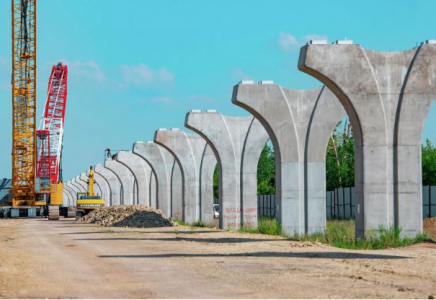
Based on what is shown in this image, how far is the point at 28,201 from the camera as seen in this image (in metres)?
62.2

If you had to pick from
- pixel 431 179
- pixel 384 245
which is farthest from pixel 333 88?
pixel 431 179

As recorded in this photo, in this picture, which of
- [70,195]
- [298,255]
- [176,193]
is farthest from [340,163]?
[70,195]

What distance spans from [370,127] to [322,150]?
7775 millimetres

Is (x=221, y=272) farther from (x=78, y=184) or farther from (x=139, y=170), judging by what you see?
(x=78, y=184)

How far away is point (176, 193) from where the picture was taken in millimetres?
51969

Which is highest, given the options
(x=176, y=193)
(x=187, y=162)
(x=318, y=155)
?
(x=187, y=162)

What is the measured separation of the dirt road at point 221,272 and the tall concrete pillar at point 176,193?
94.5 ft

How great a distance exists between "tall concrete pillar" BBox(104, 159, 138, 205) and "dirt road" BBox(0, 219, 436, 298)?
47520mm

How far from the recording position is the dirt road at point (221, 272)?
11703 millimetres

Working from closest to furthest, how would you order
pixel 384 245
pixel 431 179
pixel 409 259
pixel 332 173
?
pixel 409 259 → pixel 384 245 → pixel 431 179 → pixel 332 173

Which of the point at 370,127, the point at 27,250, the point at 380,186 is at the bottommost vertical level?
the point at 27,250

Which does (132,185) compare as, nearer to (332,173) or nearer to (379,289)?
(332,173)

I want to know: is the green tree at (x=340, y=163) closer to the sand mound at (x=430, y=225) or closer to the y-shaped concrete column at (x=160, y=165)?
the y-shaped concrete column at (x=160, y=165)

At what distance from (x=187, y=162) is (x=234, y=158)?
866cm
